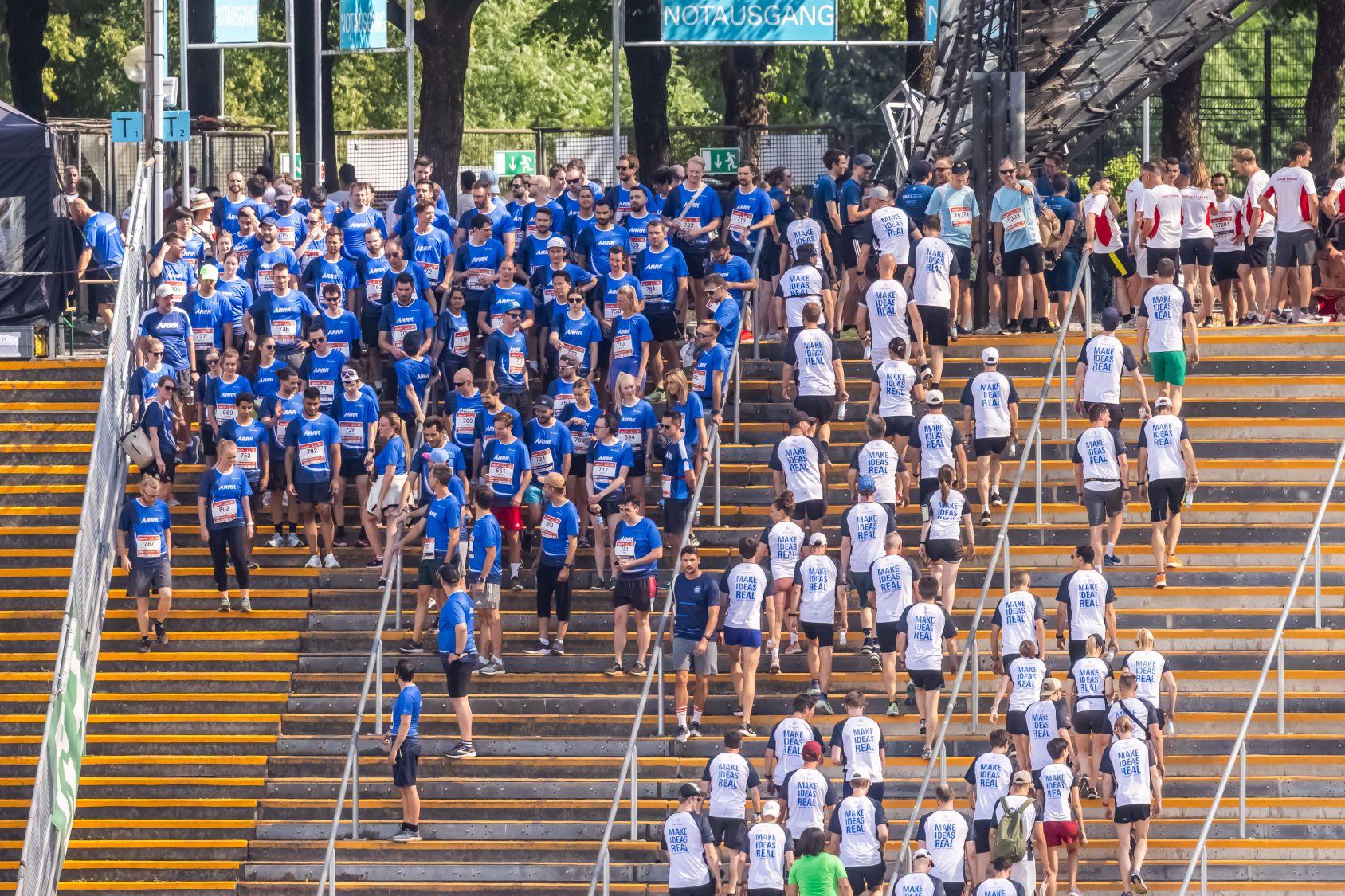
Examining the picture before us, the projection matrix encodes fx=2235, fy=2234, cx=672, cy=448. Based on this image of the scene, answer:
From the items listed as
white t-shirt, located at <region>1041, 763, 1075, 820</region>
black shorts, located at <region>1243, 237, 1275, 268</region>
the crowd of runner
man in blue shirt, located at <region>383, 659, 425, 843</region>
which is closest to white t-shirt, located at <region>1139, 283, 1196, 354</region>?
the crowd of runner

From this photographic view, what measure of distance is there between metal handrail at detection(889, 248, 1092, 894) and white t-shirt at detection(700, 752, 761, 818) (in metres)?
1.25

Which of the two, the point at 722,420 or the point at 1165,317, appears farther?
the point at 722,420

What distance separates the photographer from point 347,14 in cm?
2986

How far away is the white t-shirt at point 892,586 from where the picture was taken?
1844cm

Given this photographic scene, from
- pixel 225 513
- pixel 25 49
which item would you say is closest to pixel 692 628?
pixel 225 513

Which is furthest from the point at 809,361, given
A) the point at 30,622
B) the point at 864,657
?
the point at 30,622

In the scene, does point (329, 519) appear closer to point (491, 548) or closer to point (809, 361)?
point (491, 548)

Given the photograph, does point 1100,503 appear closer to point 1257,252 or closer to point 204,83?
point 1257,252

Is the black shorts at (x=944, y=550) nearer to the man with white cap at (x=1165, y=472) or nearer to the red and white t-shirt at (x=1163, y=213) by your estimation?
the man with white cap at (x=1165, y=472)

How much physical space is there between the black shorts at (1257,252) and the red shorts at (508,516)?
325 inches

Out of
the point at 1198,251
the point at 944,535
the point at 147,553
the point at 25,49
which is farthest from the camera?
the point at 25,49

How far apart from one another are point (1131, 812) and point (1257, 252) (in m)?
8.27

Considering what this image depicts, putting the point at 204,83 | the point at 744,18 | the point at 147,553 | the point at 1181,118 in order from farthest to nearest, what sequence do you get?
the point at 204,83 → the point at 1181,118 → the point at 744,18 → the point at 147,553

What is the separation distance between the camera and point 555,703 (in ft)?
63.0
